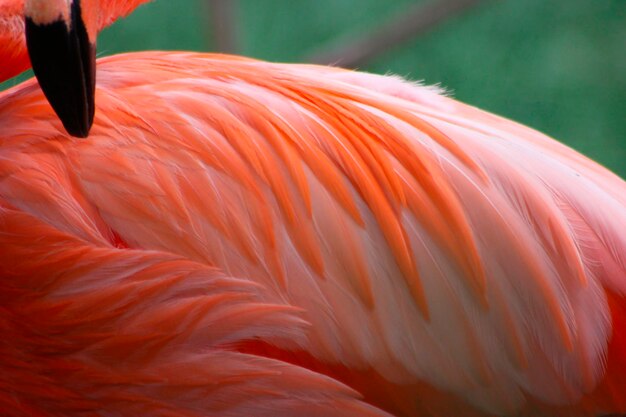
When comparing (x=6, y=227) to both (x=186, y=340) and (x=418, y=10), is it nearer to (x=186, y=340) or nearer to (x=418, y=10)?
(x=186, y=340)

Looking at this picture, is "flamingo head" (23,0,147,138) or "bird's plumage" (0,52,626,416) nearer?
"flamingo head" (23,0,147,138)

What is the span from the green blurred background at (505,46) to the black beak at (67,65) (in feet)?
8.92

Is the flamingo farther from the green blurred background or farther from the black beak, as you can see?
the green blurred background

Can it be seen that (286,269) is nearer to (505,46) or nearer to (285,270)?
(285,270)

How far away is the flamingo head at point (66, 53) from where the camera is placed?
3.32 feet

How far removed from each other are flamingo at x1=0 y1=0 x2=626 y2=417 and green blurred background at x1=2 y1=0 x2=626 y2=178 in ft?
7.96

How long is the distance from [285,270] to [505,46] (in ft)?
8.98

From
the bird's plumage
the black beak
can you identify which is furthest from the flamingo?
the black beak

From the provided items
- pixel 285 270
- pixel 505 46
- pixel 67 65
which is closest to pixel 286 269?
pixel 285 270

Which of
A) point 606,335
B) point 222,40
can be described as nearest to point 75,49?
point 606,335

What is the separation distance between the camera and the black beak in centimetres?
102

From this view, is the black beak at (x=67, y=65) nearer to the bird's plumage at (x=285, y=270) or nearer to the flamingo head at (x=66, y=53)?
the flamingo head at (x=66, y=53)

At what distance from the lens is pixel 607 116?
3768 millimetres

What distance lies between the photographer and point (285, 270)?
1.31 metres
